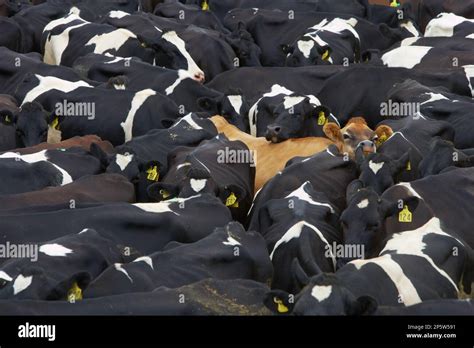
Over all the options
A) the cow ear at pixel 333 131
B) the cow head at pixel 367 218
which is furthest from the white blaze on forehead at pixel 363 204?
the cow ear at pixel 333 131

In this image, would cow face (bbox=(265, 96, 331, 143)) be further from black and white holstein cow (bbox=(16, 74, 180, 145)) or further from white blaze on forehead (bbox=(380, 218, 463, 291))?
white blaze on forehead (bbox=(380, 218, 463, 291))

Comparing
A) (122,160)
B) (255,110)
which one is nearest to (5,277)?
(122,160)

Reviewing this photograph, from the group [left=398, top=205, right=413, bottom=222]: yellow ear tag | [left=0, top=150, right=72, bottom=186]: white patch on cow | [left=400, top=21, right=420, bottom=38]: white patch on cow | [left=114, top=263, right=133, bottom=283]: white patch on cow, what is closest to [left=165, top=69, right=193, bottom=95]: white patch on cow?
[left=0, top=150, right=72, bottom=186]: white patch on cow

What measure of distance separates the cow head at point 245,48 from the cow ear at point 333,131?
435cm

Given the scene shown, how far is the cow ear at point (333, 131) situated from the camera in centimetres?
1198

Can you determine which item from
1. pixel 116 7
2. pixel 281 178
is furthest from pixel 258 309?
pixel 116 7

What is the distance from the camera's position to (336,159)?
1140cm

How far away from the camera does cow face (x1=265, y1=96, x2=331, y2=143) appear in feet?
40.6

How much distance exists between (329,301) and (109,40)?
8.64 m

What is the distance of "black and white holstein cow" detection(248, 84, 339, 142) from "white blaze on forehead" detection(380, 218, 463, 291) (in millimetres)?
2906

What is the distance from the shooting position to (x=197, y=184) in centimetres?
1059

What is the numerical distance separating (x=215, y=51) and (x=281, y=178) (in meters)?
4.96

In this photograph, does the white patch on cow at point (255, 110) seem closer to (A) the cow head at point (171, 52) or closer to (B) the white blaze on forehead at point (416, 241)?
(A) the cow head at point (171, 52)
